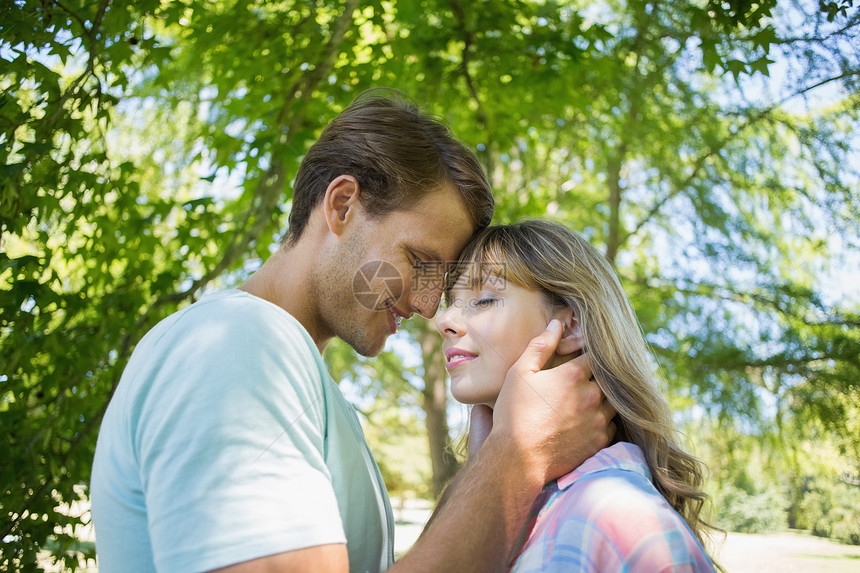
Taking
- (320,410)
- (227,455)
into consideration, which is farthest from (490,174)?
(227,455)

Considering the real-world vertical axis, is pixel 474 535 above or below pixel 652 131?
below

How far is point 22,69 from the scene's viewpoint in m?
2.02

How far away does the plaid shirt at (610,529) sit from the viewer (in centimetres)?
113

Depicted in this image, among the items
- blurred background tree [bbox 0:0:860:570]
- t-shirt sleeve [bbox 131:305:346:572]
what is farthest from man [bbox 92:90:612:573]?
blurred background tree [bbox 0:0:860:570]

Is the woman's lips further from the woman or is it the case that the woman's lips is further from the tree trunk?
the tree trunk

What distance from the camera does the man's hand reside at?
1.33m

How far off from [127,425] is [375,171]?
3.02 ft

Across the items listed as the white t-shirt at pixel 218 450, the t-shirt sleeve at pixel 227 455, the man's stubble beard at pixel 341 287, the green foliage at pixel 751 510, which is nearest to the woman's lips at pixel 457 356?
the man's stubble beard at pixel 341 287

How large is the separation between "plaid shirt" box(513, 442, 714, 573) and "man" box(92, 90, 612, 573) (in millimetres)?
76

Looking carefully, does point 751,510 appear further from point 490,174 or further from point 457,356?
point 457,356

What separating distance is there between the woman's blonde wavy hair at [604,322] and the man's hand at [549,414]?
0.27 ft

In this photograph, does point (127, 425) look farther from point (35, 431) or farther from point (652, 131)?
point (652, 131)

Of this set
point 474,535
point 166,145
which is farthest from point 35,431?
Answer: point 166,145

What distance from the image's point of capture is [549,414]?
1.37m
